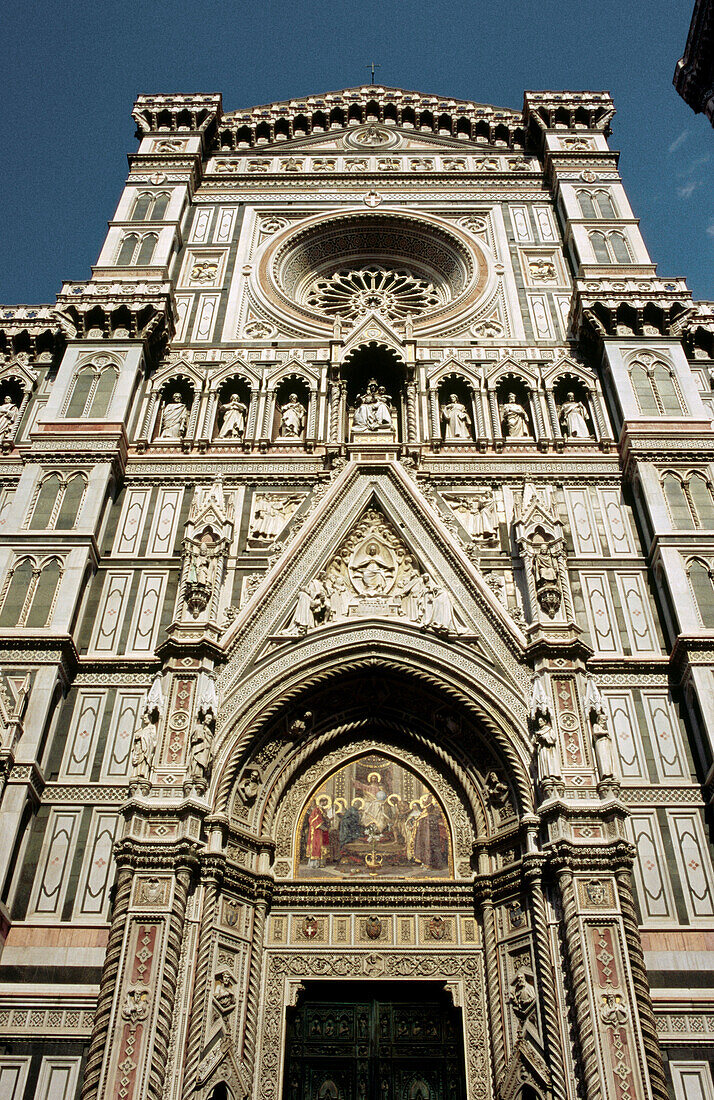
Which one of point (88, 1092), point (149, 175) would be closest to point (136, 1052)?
point (88, 1092)

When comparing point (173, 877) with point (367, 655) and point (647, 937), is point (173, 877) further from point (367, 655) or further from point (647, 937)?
point (647, 937)

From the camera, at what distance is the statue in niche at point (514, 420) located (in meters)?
14.7

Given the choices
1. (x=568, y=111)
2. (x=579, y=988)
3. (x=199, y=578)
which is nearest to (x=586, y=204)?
(x=568, y=111)

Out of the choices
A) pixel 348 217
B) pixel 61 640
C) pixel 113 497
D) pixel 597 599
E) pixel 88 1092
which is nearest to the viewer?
pixel 88 1092

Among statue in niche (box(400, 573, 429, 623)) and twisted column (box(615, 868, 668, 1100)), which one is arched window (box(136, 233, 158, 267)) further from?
twisted column (box(615, 868, 668, 1100))

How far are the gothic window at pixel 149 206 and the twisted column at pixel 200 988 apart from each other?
Result: 1218cm

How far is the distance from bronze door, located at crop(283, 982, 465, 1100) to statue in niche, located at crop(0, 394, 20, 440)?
8.67 metres

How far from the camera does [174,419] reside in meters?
15.1

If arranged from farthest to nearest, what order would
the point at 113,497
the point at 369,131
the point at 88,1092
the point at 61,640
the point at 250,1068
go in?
1. the point at 369,131
2. the point at 113,497
3. the point at 61,640
4. the point at 250,1068
5. the point at 88,1092

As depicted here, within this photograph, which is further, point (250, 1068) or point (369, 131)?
point (369, 131)

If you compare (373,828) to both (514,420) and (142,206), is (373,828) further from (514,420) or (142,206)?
(142,206)

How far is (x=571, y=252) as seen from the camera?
57.4 feet

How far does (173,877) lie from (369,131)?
16.6 meters

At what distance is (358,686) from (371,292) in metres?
8.68
